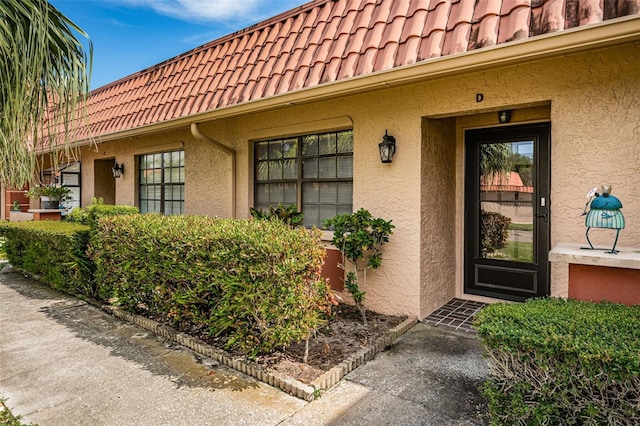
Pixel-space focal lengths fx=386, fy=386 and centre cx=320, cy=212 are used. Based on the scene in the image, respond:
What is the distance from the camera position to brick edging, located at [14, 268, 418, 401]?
3195 mm

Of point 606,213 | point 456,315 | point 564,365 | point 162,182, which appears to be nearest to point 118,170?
point 162,182

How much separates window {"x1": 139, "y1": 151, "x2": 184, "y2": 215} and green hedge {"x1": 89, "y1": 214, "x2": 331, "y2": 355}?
3609 mm

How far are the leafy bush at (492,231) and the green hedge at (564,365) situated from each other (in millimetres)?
2782

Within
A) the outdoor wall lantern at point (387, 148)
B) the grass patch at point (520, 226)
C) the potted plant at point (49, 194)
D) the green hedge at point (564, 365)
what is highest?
the outdoor wall lantern at point (387, 148)

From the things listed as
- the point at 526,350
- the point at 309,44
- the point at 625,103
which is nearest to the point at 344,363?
the point at 526,350

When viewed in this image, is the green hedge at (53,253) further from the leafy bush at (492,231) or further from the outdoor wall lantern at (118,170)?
the leafy bush at (492,231)

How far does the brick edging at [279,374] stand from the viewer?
3.20 meters

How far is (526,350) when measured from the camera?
229cm

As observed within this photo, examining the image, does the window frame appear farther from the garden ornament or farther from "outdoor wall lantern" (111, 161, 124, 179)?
the garden ornament

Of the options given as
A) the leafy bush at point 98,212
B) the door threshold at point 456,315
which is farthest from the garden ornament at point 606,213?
the leafy bush at point 98,212

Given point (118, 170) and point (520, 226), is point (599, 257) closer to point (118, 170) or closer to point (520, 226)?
point (520, 226)

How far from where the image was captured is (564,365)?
2.19 m


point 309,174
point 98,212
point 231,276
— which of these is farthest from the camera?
point 98,212

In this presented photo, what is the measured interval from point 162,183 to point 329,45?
554 centimetres
